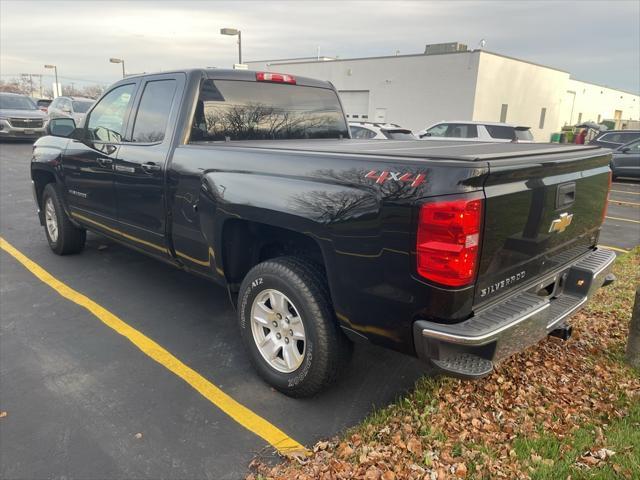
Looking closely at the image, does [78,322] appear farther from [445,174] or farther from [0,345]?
[445,174]

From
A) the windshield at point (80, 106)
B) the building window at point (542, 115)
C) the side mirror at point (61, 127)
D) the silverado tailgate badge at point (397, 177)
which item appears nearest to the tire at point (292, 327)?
the silverado tailgate badge at point (397, 177)

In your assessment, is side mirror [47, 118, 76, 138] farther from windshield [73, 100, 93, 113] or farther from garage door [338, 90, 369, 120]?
garage door [338, 90, 369, 120]

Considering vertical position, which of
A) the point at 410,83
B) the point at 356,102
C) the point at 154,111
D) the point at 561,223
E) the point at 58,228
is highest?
the point at 410,83

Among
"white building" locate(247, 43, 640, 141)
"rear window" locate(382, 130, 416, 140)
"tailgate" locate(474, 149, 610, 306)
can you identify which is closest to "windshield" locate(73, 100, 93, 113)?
"white building" locate(247, 43, 640, 141)

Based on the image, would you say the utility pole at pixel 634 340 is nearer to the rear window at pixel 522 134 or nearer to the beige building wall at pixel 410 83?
the rear window at pixel 522 134

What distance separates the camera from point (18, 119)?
17828mm

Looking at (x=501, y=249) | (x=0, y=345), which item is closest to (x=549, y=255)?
(x=501, y=249)

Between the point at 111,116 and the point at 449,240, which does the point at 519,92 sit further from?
the point at 449,240

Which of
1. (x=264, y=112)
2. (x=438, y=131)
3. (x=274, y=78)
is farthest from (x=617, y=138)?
(x=264, y=112)

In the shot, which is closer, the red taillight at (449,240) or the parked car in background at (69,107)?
the red taillight at (449,240)

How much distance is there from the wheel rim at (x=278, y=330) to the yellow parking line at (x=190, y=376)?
35 cm

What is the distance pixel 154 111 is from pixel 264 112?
0.89 metres

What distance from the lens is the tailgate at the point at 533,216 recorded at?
2338 millimetres

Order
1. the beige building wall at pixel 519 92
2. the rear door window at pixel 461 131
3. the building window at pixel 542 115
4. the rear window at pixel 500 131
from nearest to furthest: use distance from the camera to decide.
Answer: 1. the rear window at pixel 500 131
2. the rear door window at pixel 461 131
3. the beige building wall at pixel 519 92
4. the building window at pixel 542 115
